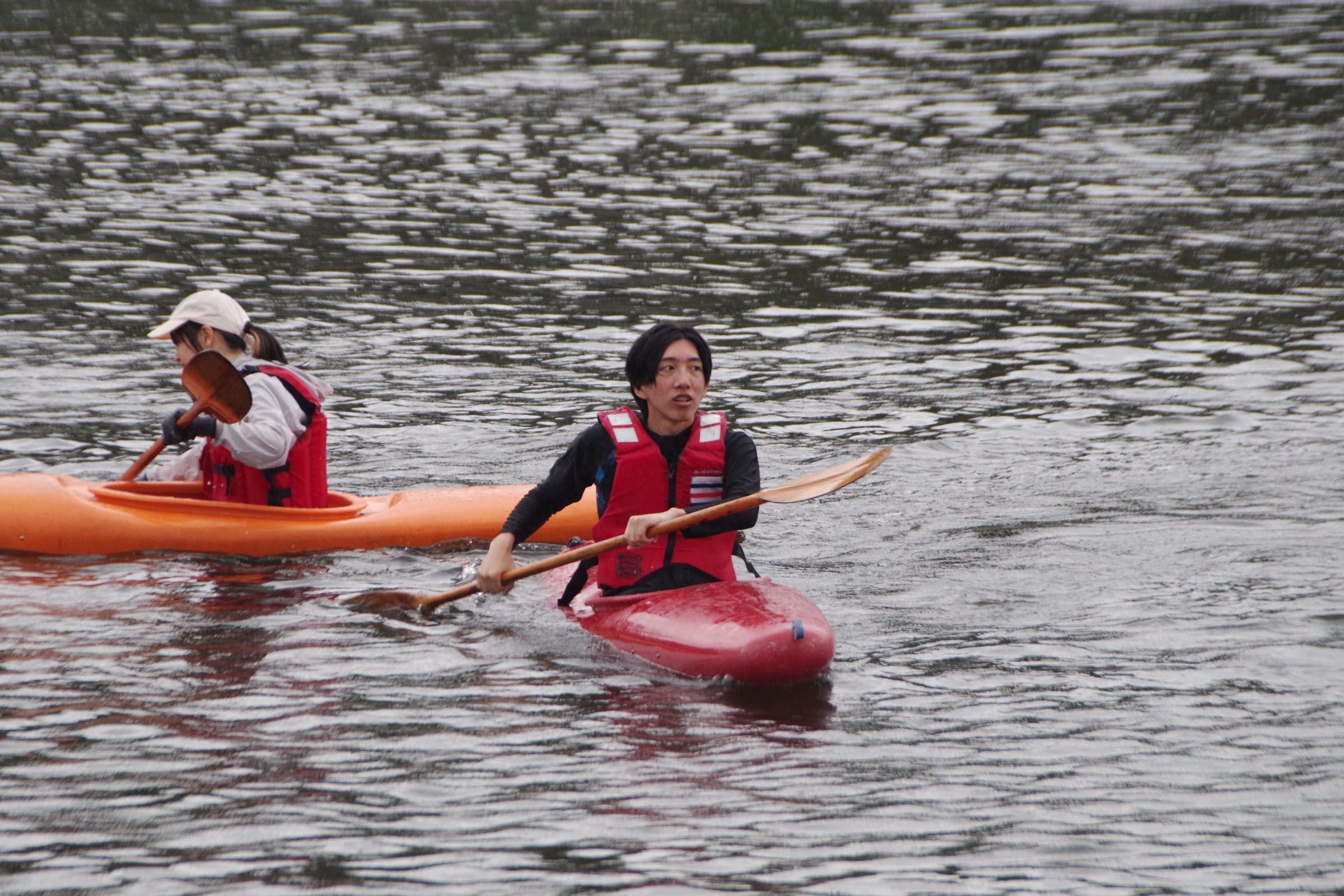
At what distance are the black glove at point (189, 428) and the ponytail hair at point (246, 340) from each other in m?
0.30

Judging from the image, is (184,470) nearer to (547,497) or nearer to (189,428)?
(189,428)

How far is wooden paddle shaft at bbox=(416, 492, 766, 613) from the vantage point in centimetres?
533

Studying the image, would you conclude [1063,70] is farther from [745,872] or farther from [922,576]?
[745,872]

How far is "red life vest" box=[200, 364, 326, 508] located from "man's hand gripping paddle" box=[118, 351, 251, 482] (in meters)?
0.43

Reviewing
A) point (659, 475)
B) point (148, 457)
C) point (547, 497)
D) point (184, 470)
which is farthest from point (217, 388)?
point (659, 475)

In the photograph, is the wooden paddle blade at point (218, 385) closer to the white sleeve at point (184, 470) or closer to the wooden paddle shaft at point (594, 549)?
the white sleeve at point (184, 470)

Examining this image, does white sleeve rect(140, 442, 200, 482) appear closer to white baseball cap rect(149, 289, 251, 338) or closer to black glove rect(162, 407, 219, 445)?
black glove rect(162, 407, 219, 445)

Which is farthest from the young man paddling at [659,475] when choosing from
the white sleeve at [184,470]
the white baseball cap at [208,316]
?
the white sleeve at [184,470]

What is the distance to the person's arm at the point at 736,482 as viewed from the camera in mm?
5586

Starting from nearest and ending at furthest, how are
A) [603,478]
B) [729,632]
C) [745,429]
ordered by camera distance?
[729,632]
[603,478]
[745,429]

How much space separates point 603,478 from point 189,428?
1.94 m

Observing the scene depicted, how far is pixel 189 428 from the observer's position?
6.56 meters

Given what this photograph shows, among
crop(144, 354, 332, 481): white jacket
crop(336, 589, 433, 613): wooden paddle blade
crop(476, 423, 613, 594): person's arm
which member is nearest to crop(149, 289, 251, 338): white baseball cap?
crop(144, 354, 332, 481): white jacket

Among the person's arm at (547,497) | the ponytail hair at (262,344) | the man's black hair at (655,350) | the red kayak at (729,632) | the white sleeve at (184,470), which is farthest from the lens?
the white sleeve at (184,470)
